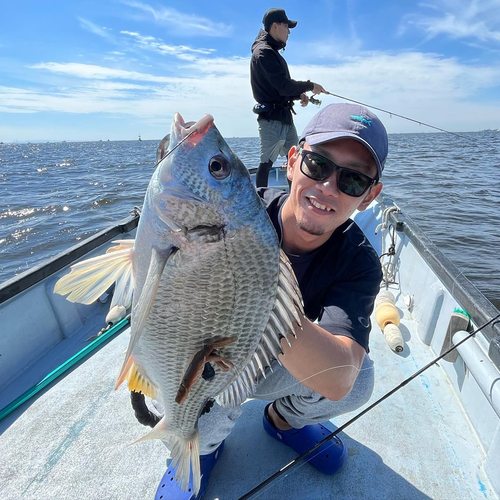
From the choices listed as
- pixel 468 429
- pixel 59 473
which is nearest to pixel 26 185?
pixel 59 473

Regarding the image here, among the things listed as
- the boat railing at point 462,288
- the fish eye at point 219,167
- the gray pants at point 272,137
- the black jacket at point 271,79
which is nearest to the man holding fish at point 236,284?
the fish eye at point 219,167

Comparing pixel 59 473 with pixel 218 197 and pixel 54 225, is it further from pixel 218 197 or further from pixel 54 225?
pixel 54 225

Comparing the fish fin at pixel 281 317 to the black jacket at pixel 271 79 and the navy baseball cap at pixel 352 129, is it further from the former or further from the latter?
the black jacket at pixel 271 79

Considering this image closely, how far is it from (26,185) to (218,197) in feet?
73.3

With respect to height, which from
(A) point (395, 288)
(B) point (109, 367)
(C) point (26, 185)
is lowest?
(C) point (26, 185)

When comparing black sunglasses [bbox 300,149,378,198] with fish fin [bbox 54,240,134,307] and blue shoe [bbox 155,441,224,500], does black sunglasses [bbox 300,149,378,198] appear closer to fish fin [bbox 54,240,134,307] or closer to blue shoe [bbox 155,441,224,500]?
fish fin [bbox 54,240,134,307]

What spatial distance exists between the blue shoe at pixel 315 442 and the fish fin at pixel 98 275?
1.37 m

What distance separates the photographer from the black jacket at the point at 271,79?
507cm

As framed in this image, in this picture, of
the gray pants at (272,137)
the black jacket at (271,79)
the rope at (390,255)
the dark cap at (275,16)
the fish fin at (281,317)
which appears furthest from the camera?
the gray pants at (272,137)

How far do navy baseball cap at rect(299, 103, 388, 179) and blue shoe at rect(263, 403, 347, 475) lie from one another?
1612 millimetres

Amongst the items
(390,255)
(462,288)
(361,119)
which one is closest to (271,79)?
(390,255)

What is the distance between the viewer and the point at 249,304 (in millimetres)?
1317

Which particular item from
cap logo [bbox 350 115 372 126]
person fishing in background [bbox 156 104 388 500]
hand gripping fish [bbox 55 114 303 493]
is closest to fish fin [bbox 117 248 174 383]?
hand gripping fish [bbox 55 114 303 493]

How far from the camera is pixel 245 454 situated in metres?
2.15
